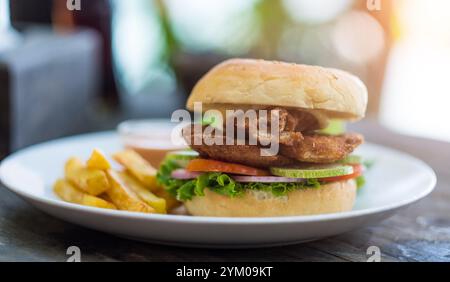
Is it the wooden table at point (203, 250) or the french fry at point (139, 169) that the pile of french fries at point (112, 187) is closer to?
the french fry at point (139, 169)

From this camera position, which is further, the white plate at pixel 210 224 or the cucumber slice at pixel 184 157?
the cucumber slice at pixel 184 157

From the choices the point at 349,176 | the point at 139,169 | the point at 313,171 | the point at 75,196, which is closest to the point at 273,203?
the point at 313,171

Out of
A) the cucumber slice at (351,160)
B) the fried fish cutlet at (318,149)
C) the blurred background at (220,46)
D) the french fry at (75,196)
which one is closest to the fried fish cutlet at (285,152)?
the fried fish cutlet at (318,149)

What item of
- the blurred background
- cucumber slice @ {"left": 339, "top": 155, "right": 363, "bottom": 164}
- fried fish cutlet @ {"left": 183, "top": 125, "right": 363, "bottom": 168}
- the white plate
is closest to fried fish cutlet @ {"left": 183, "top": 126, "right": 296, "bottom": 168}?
fried fish cutlet @ {"left": 183, "top": 125, "right": 363, "bottom": 168}

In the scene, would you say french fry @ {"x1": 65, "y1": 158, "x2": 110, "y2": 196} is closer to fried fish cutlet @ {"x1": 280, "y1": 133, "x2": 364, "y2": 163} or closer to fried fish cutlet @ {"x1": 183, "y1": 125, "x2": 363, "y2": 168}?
A: fried fish cutlet @ {"x1": 183, "y1": 125, "x2": 363, "y2": 168}

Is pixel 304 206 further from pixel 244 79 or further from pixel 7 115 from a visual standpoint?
pixel 7 115
